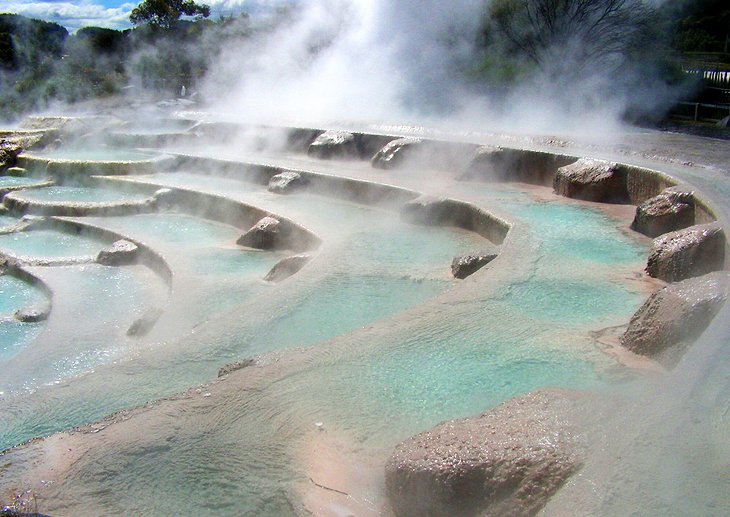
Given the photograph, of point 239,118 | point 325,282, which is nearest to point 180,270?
point 325,282

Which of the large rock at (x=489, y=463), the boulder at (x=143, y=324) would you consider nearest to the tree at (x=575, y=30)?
the boulder at (x=143, y=324)

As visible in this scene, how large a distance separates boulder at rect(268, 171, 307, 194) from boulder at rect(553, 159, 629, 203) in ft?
11.1

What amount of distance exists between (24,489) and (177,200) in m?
6.93

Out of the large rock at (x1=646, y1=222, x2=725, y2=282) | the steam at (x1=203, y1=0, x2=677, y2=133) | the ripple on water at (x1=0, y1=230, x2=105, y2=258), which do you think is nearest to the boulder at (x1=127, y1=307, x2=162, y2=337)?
the ripple on water at (x1=0, y1=230, x2=105, y2=258)

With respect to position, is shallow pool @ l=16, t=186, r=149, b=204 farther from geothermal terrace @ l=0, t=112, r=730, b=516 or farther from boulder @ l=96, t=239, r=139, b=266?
boulder @ l=96, t=239, r=139, b=266

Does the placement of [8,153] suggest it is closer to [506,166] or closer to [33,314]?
[33,314]

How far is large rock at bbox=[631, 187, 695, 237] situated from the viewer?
5.76 metres

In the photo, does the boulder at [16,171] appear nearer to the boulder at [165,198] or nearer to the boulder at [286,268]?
the boulder at [165,198]

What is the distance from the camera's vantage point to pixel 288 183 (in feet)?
29.5

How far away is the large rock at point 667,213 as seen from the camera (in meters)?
5.76

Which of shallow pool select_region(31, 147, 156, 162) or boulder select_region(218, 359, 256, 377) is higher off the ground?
boulder select_region(218, 359, 256, 377)

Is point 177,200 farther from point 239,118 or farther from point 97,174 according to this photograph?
point 239,118

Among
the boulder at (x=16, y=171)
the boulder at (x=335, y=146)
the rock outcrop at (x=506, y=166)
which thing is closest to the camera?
the rock outcrop at (x=506, y=166)

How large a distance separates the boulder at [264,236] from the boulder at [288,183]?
192 centimetres
